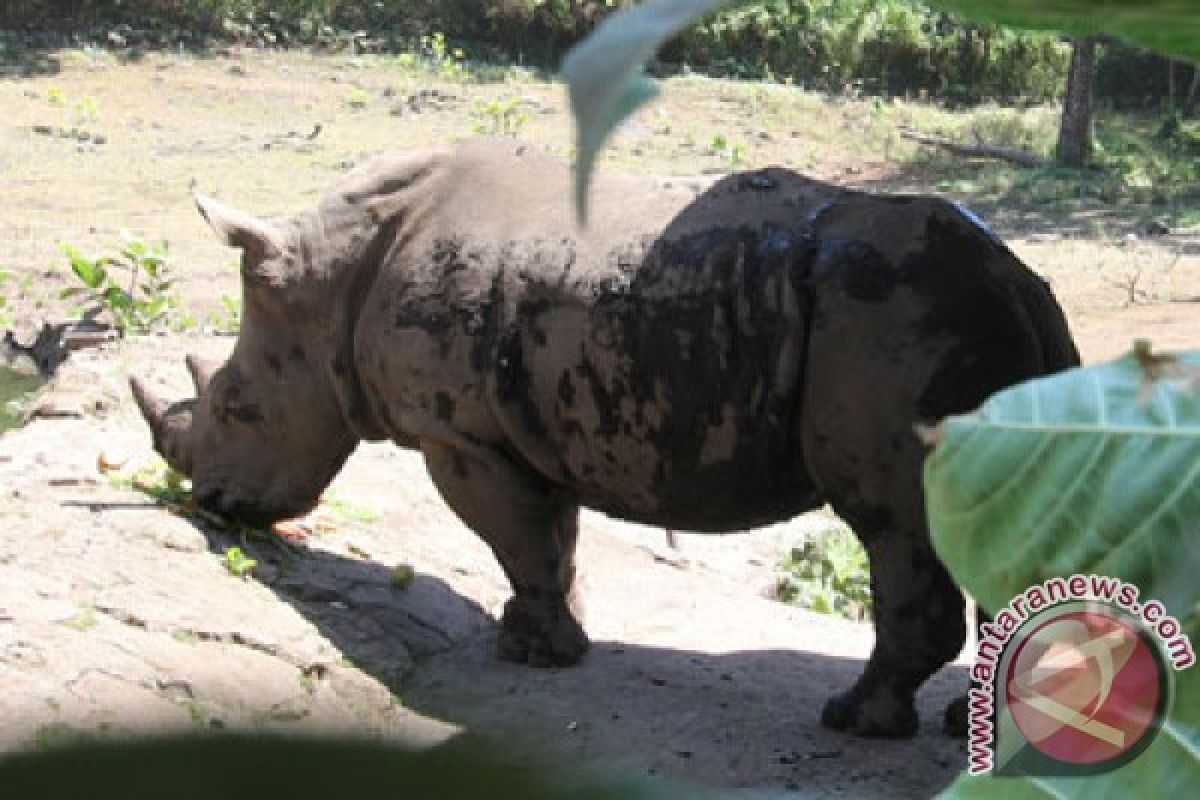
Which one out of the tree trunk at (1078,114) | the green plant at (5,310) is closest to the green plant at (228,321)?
the green plant at (5,310)

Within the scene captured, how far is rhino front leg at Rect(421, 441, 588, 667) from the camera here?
583 centimetres

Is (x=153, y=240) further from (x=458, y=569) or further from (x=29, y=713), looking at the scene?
(x=29, y=713)

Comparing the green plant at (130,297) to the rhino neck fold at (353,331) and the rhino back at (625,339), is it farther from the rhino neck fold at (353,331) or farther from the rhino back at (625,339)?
the rhino back at (625,339)

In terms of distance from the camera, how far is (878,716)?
17.2 feet

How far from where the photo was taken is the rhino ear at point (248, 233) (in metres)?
6.26

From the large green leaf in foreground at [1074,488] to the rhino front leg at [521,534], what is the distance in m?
5.16

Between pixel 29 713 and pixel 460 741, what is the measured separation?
46.7 inches

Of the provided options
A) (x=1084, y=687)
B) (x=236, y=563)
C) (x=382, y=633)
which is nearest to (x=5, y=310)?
(x=236, y=563)

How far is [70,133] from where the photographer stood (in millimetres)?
18219

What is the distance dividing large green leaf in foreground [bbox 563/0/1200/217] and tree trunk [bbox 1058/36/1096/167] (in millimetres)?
19285

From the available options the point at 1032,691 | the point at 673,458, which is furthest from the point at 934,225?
the point at 1032,691

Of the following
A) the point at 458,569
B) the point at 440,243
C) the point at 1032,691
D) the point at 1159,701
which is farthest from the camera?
→ the point at 458,569

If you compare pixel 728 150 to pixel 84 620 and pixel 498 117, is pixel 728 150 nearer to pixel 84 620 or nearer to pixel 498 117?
pixel 498 117

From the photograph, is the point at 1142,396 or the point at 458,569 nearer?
the point at 1142,396
